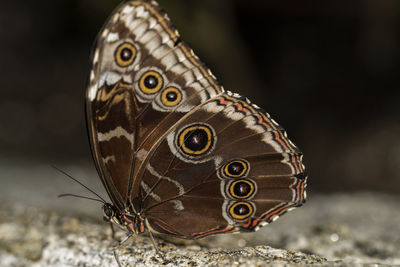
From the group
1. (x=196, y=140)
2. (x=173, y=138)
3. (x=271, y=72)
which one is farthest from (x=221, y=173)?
(x=271, y=72)

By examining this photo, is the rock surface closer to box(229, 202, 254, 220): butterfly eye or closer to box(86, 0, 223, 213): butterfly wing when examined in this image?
box(229, 202, 254, 220): butterfly eye

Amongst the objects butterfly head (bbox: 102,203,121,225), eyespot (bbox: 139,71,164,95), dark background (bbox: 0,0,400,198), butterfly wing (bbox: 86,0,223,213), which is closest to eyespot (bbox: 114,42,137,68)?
butterfly wing (bbox: 86,0,223,213)

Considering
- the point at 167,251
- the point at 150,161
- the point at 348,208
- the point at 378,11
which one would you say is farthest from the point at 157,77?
the point at 378,11

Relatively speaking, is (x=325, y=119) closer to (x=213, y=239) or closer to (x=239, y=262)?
(x=213, y=239)

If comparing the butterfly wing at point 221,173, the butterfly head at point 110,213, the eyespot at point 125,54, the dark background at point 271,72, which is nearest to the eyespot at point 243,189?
the butterfly wing at point 221,173

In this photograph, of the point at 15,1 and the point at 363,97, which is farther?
the point at 15,1
